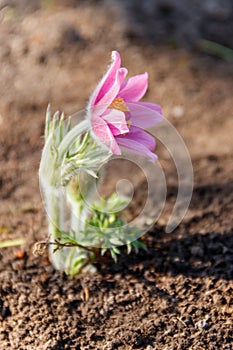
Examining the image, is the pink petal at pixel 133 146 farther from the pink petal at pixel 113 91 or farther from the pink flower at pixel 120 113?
the pink petal at pixel 113 91

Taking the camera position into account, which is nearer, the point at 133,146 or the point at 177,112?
the point at 133,146

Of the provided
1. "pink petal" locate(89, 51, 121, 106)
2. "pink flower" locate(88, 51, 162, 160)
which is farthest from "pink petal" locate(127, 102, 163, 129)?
"pink petal" locate(89, 51, 121, 106)

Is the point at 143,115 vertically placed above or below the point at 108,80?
below

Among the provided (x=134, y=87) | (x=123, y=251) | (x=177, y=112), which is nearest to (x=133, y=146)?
(x=134, y=87)

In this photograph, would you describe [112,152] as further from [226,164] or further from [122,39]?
[122,39]

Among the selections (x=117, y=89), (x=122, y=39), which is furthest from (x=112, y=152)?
(x=122, y=39)

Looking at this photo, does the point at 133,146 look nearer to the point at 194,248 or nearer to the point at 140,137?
the point at 140,137

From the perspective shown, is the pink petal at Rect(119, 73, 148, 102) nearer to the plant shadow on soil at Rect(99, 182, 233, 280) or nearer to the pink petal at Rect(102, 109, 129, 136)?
the pink petal at Rect(102, 109, 129, 136)
